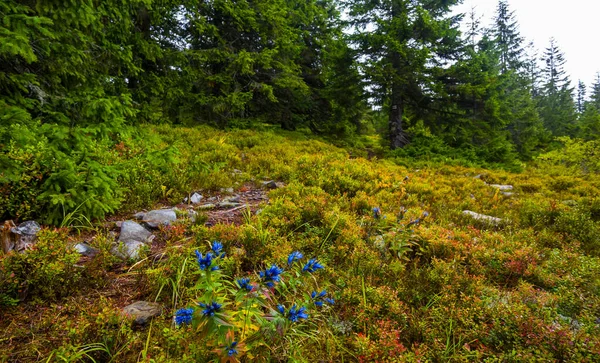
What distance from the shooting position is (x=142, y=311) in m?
2.21

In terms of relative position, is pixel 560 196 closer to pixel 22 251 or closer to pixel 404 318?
pixel 404 318

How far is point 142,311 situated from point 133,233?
1353 mm

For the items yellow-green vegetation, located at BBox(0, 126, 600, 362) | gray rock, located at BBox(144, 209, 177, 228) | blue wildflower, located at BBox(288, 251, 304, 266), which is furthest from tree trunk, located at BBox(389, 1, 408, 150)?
blue wildflower, located at BBox(288, 251, 304, 266)

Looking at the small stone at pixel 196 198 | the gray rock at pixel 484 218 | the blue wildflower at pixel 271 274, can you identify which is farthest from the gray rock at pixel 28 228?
the gray rock at pixel 484 218

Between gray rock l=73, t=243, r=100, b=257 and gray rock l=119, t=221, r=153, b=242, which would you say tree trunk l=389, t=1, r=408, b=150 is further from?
gray rock l=73, t=243, r=100, b=257

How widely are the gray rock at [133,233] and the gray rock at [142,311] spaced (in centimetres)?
113

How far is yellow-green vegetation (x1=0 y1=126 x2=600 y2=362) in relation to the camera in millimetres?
1856

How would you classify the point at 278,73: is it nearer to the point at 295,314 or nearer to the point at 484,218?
the point at 484,218

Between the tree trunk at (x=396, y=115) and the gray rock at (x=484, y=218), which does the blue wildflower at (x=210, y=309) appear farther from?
the tree trunk at (x=396, y=115)

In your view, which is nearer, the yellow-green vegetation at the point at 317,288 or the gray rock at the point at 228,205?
the yellow-green vegetation at the point at 317,288

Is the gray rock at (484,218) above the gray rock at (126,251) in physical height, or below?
below

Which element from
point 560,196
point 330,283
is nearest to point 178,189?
point 330,283

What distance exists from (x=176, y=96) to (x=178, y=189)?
273 inches

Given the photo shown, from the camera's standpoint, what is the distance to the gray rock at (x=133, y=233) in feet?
10.6
